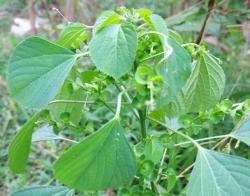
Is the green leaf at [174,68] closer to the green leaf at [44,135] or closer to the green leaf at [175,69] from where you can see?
the green leaf at [175,69]

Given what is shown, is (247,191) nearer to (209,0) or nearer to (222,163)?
(222,163)

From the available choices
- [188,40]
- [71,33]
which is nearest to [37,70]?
[71,33]

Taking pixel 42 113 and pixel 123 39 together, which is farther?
pixel 42 113

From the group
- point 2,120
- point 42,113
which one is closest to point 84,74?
point 42,113

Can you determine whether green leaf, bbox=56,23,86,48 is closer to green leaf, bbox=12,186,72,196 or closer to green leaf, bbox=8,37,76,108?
green leaf, bbox=8,37,76,108

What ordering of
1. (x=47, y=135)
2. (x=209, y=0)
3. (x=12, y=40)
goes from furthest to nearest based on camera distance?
(x=12, y=40), (x=209, y=0), (x=47, y=135)
